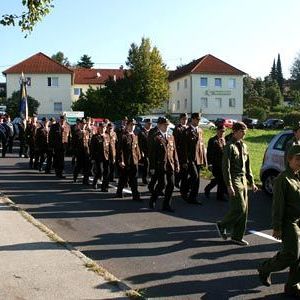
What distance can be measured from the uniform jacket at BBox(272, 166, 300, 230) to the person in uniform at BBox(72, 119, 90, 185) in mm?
9829

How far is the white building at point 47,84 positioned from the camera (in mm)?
71125

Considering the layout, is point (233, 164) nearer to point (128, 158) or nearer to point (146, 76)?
point (128, 158)

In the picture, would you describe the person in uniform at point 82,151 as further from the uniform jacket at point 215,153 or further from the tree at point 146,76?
the tree at point 146,76

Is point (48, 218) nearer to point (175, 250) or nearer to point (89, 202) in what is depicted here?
point (89, 202)

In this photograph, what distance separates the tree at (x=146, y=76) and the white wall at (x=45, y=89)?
9.40m

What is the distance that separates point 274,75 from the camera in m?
152

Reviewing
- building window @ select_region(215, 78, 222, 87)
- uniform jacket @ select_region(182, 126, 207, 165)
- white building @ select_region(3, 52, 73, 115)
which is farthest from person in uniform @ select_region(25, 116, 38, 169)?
building window @ select_region(215, 78, 222, 87)

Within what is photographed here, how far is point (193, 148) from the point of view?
1202 cm

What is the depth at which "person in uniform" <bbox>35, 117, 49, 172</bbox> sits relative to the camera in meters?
18.5

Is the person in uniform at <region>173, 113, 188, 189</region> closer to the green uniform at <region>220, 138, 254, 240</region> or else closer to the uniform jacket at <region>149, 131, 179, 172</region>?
the uniform jacket at <region>149, 131, 179, 172</region>

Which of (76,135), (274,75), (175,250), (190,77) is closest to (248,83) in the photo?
(190,77)

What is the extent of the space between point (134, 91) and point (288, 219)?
50.0 meters

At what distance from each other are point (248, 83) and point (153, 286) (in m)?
96.5

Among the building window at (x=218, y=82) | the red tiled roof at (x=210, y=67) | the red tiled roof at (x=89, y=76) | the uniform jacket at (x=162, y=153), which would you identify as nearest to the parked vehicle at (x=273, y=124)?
the building window at (x=218, y=82)
